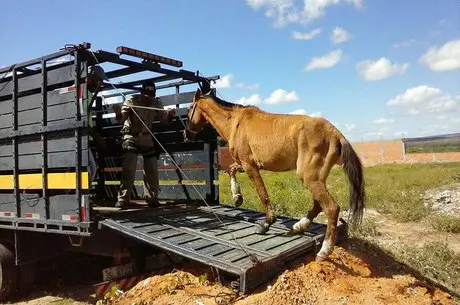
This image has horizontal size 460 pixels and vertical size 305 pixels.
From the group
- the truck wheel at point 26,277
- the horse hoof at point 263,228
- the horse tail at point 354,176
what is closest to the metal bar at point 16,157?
the truck wheel at point 26,277

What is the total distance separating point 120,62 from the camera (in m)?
5.43

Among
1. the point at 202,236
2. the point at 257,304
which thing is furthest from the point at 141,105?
the point at 257,304

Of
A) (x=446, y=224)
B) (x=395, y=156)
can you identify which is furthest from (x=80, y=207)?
(x=395, y=156)

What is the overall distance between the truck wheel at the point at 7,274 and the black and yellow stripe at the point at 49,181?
3.15 ft

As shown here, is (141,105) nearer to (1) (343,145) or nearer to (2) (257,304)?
(1) (343,145)

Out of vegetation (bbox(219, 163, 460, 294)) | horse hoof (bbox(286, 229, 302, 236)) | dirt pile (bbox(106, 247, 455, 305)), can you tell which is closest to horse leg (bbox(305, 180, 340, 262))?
dirt pile (bbox(106, 247, 455, 305))

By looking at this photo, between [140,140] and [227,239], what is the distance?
2.45 m

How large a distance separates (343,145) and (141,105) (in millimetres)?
A: 3263

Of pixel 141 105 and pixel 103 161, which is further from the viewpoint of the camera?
pixel 103 161

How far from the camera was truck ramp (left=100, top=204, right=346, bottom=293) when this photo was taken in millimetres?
4055

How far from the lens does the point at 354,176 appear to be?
15.9 feet

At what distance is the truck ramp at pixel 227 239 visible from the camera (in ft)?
13.3

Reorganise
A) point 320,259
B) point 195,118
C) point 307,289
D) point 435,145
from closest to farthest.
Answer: point 307,289, point 320,259, point 195,118, point 435,145

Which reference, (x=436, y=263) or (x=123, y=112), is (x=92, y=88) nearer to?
(x=123, y=112)
